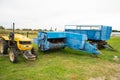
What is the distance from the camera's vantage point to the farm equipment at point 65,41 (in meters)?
11.4

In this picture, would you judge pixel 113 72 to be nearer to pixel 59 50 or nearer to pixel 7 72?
pixel 7 72

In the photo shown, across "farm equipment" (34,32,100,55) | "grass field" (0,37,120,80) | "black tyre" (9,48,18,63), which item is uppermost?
"farm equipment" (34,32,100,55)

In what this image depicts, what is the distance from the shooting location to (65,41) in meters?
12.7

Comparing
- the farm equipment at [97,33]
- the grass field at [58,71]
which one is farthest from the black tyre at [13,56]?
the farm equipment at [97,33]

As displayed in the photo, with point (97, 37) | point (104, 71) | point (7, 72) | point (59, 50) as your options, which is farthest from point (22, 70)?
point (97, 37)

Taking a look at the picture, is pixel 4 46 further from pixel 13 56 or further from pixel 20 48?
pixel 20 48

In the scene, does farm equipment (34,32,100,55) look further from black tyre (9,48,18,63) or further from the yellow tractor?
black tyre (9,48,18,63)

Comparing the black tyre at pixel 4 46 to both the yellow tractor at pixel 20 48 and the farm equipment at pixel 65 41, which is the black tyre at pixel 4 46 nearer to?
the yellow tractor at pixel 20 48

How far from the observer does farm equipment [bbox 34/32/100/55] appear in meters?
11.4

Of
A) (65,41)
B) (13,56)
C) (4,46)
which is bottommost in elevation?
(13,56)

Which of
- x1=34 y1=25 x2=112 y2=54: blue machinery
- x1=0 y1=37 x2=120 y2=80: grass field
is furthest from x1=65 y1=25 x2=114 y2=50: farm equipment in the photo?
x1=0 y1=37 x2=120 y2=80: grass field

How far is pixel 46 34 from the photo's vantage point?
11500 mm

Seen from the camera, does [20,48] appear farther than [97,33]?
No

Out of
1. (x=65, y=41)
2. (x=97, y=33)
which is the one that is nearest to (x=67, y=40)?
(x=65, y=41)
